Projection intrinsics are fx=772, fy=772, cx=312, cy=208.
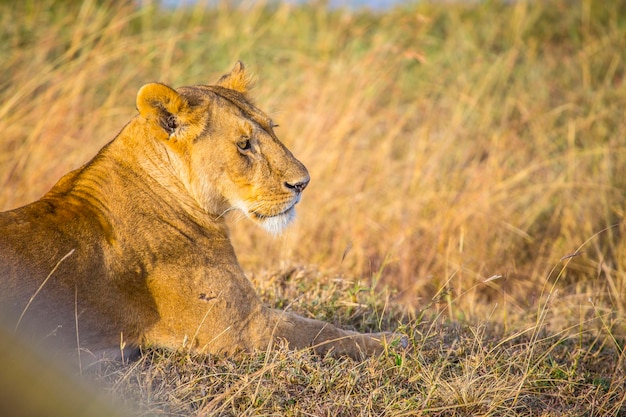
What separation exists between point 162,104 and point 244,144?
0.46 metres

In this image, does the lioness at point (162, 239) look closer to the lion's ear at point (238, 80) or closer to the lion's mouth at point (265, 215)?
the lion's mouth at point (265, 215)

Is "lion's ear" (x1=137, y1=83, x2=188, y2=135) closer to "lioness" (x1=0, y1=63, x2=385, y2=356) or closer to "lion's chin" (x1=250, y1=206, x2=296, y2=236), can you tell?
"lioness" (x1=0, y1=63, x2=385, y2=356)

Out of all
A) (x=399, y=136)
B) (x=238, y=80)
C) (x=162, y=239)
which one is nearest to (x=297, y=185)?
(x=162, y=239)

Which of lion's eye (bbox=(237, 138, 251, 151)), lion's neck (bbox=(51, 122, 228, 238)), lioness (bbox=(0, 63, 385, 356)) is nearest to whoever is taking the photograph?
Result: lioness (bbox=(0, 63, 385, 356))

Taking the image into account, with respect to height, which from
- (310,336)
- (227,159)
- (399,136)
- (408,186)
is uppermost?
(227,159)

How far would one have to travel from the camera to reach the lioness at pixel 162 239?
10.9 feet

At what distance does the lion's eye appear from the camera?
388 centimetres

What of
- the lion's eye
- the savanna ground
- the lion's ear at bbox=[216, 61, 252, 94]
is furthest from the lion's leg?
the lion's ear at bbox=[216, 61, 252, 94]

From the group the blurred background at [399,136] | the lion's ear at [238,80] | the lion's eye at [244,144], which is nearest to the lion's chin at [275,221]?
the lion's eye at [244,144]

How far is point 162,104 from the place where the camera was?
3.71 metres

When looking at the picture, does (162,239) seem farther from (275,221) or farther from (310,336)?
(310,336)

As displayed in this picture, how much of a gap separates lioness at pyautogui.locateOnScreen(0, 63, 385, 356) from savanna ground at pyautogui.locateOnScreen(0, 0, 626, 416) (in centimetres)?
16

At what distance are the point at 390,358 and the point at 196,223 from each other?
1.18m

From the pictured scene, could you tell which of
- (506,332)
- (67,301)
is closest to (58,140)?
(67,301)
